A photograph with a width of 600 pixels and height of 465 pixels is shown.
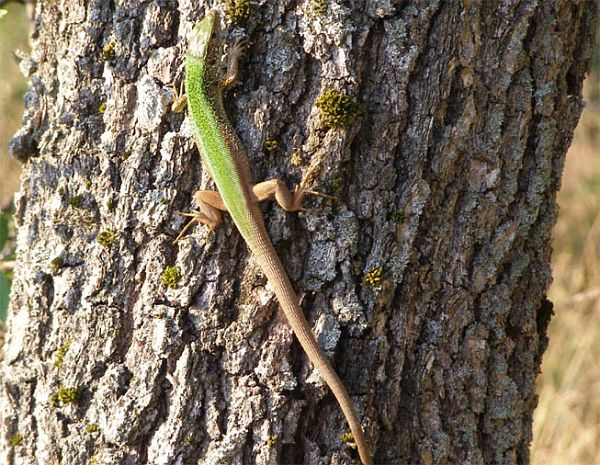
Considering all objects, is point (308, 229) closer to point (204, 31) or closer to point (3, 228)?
point (204, 31)

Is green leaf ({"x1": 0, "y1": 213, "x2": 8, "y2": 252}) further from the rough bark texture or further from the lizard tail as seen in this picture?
the lizard tail

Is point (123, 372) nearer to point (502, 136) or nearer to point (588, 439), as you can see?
point (502, 136)

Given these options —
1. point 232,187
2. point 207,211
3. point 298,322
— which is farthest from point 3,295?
point 298,322

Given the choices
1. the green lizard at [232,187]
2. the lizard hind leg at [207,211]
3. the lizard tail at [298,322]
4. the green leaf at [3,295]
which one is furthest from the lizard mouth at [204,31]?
the green leaf at [3,295]

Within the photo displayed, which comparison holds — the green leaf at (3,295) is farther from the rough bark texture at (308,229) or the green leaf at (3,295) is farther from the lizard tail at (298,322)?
the lizard tail at (298,322)

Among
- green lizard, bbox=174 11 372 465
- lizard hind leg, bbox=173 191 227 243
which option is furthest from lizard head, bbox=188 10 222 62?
lizard hind leg, bbox=173 191 227 243

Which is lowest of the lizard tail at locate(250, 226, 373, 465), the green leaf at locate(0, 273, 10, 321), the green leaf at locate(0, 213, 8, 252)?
the lizard tail at locate(250, 226, 373, 465)

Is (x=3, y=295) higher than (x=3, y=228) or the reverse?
the reverse
